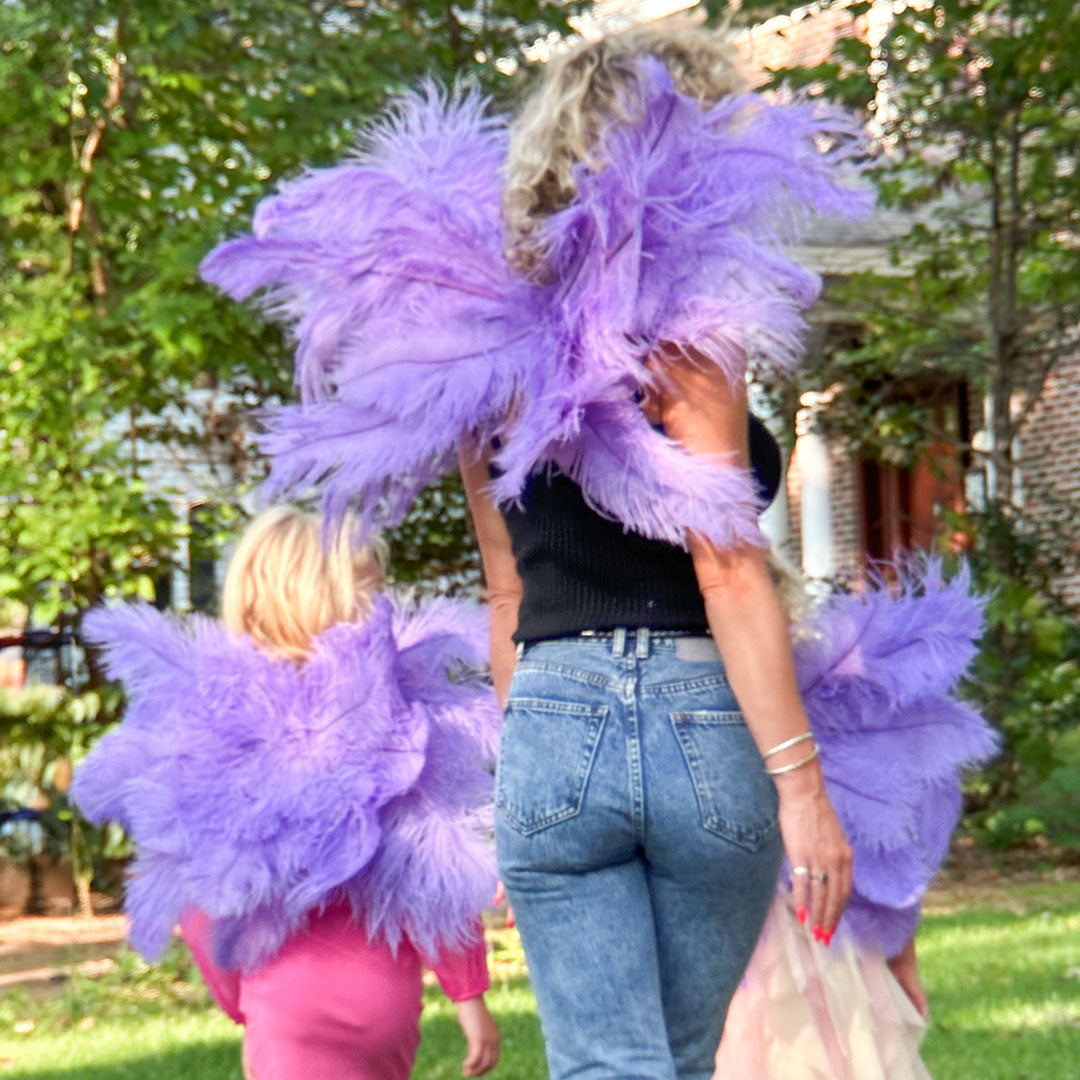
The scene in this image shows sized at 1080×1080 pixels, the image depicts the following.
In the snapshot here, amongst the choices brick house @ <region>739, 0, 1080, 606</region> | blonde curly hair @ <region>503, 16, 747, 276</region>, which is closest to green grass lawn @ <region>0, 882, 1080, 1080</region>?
blonde curly hair @ <region>503, 16, 747, 276</region>

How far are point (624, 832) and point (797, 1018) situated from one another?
0.78 m

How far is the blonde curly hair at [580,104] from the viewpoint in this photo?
254 cm

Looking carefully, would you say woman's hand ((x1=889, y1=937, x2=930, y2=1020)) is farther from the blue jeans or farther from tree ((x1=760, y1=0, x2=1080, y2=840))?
tree ((x1=760, y1=0, x2=1080, y2=840))

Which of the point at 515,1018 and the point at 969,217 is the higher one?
the point at 969,217

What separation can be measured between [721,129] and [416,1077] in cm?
368

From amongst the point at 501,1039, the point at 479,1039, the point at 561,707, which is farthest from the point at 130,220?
the point at 561,707

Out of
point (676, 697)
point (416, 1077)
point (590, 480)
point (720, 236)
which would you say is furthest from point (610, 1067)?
point (416, 1077)

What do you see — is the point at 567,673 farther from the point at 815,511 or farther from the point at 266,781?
the point at 815,511

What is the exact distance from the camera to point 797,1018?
3.01 metres

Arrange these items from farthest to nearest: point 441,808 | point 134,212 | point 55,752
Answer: point 55,752, point 134,212, point 441,808

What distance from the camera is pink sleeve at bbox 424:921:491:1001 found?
11.2ft

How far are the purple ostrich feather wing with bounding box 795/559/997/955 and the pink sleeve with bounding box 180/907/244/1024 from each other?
118 centimetres

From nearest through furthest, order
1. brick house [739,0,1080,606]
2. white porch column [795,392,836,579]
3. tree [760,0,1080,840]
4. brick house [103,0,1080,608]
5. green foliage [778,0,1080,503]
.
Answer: green foliage [778,0,1080,503], tree [760,0,1080,840], brick house [103,0,1080,608], brick house [739,0,1080,606], white porch column [795,392,836,579]

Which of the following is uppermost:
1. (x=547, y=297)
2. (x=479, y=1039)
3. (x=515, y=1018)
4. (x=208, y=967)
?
(x=547, y=297)
